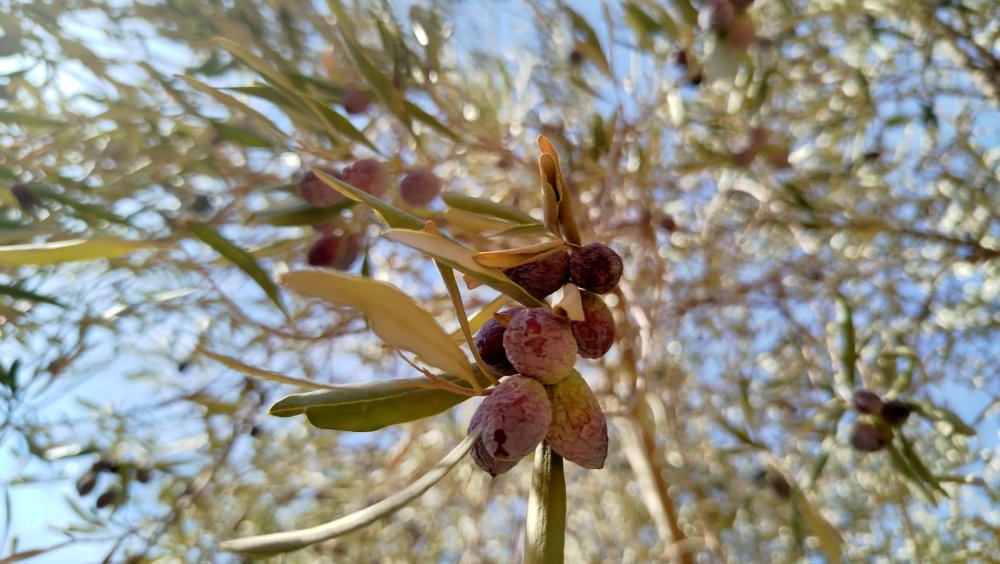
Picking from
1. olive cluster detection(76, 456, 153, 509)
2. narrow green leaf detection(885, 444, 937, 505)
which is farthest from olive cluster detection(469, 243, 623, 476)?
olive cluster detection(76, 456, 153, 509)

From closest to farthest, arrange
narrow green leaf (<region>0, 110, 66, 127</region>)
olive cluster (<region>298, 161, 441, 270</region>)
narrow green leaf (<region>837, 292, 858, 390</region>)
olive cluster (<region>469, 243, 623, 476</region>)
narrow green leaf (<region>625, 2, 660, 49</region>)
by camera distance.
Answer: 1. olive cluster (<region>469, 243, 623, 476</region>)
2. olive cluster (<region>298, 161, 441, 270</region>)
3. narrow green leaf (<region>837, 292, 858, 390</region>)
4. narrow green leaf (<region>0, 110, 66, 127</region>)
5. narrow green leaf (<region>625, 2, 660, 49</region>)

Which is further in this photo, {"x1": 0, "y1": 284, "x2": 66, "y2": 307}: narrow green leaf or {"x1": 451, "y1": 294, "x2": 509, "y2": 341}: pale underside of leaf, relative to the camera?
{"x1": 0, "y1": 284, "x2": 66, "y2": 307}: narrow green leaf

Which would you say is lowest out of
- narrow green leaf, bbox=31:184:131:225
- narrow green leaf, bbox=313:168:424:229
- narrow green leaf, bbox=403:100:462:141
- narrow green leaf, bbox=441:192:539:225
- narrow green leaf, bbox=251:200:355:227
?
narrow green leaf, bbox=31:184:131:225

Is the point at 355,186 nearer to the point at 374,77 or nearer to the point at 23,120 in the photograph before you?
the point at 374,77

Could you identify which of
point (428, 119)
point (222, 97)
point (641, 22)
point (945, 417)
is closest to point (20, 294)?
point (222, 97)

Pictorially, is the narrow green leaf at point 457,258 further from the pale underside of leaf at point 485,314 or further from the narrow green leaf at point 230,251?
the narrow green leaf at point 230,251

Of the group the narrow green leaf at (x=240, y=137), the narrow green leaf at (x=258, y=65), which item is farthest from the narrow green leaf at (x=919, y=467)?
the narrow green leaf at (x=240, y=137)

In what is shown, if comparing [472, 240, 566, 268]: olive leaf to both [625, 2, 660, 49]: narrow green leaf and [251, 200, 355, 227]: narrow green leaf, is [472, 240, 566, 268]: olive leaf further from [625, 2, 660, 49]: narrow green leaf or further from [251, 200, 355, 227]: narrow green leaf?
[625, 2, 660, 49]: narrow green leaf
